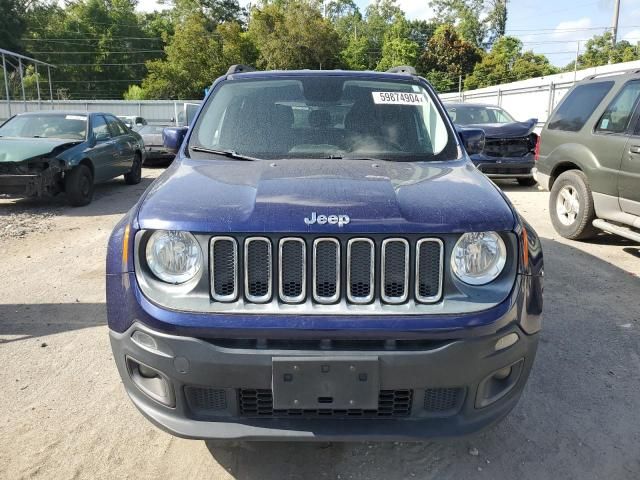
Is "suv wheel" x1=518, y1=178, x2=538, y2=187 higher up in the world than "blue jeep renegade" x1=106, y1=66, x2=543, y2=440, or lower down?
lower down

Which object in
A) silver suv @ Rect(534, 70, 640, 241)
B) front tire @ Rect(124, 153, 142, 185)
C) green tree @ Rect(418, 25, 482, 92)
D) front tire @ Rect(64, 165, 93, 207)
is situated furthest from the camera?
green tree @ Rect(418, 25, 482, 92)

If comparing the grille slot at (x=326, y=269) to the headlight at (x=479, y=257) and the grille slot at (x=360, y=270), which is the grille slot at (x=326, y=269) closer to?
the grille slot at (x=360, y=270)

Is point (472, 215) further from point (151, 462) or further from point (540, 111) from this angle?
point (540, 111)

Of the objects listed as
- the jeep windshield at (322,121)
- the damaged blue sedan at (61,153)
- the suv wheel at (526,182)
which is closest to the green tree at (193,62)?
the damaged blue sedan at (61,153)

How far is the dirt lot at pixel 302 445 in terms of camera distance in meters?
2.47

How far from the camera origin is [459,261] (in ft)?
7.01

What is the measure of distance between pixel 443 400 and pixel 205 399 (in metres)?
0.95

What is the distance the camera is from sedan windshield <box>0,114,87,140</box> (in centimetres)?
923

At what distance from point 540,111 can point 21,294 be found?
56.6 feet

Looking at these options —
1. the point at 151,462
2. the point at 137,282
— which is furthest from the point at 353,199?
the point at 151,462

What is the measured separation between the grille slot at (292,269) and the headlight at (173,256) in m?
0.35

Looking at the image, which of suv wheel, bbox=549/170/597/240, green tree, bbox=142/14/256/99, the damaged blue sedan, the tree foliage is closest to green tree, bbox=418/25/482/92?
the tree foliage

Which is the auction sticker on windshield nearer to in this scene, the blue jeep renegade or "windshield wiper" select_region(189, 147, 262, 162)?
"windshield wiper" select_region(189, 147, 262, 162)

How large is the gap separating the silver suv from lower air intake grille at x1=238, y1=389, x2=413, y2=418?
4.43 metres
